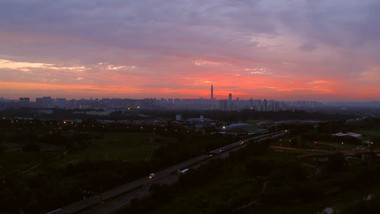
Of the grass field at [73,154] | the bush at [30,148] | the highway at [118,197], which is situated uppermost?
the bush at [30,148]

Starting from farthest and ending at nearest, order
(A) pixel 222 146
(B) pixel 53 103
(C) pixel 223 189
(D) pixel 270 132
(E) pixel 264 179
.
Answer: (B) pixel 53 103
(D) pixel 270 132
(A) pixel 222 146
(E) pixel 264 179
(C) pixel 223 189

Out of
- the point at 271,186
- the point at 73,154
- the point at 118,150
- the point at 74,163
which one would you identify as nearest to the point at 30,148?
the point at 73,154

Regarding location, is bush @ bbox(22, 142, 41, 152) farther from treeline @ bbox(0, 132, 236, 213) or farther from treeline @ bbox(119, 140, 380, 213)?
treeline @ bbox(119, 140, 380, 213)

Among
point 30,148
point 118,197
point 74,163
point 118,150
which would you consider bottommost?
point 118,197

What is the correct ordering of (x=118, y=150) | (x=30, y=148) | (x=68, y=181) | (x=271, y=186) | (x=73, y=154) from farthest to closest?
(x=118, y=150) < (x=30, y=148) < (x=73, y=154) < (x=68, y=181) < (x=271, y=186)

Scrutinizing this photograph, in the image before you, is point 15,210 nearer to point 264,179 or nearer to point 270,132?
point 264,179

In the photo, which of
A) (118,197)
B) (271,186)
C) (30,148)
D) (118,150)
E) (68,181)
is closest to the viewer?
(118,197)

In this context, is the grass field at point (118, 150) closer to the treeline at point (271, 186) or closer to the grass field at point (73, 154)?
the grass field at point (73, 154)

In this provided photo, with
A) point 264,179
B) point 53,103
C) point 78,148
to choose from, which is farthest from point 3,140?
point 53,103

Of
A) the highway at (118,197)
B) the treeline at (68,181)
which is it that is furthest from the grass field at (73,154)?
the highway at (118,197)

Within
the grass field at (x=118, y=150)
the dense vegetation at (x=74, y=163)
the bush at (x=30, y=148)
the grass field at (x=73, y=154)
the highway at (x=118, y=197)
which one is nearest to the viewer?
the highway at (x=118, y=197)

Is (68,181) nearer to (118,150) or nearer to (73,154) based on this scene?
(73,154)
